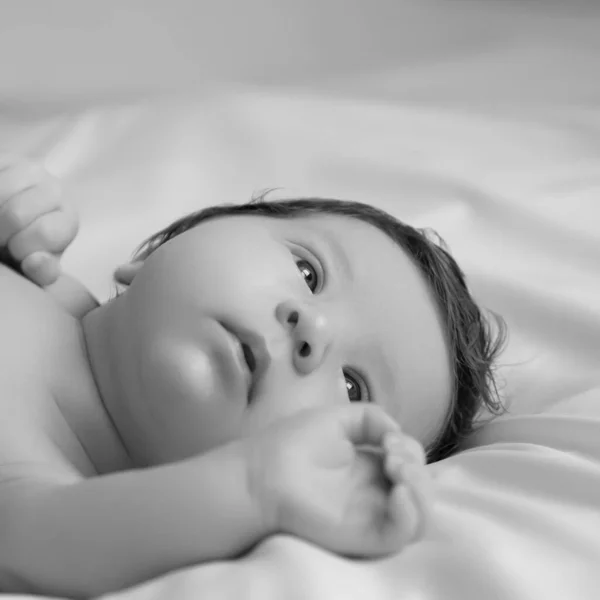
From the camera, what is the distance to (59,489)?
966mm

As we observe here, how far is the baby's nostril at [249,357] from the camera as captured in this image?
1100mm

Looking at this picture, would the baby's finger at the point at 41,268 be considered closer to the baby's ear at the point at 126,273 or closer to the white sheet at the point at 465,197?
the baby's ear at the point at 126,273

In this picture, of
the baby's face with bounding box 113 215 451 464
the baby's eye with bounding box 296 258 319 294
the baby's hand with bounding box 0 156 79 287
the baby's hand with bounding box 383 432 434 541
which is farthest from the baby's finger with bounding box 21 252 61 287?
the baby's hand with bounding box 383 432 434 541

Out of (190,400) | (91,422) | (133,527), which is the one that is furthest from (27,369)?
(133,527)

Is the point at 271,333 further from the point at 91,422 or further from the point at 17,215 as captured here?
the point at 17,215

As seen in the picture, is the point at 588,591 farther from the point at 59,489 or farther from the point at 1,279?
the point at 1,279

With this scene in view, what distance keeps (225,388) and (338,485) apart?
0.60 ft

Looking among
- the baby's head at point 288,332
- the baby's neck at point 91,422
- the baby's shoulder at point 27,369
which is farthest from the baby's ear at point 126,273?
the baby's neck at point 91,422

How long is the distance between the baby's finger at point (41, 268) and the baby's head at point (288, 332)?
9 cm

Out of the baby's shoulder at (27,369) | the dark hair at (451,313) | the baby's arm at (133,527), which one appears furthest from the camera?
the dark hair at (451,313)

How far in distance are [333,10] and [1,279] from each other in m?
1.61

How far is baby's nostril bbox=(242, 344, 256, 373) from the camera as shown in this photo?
1100 millimetres

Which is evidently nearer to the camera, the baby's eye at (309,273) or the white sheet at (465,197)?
the white sheet at (465,197)

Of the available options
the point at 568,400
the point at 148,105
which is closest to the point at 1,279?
the point at 568,400
